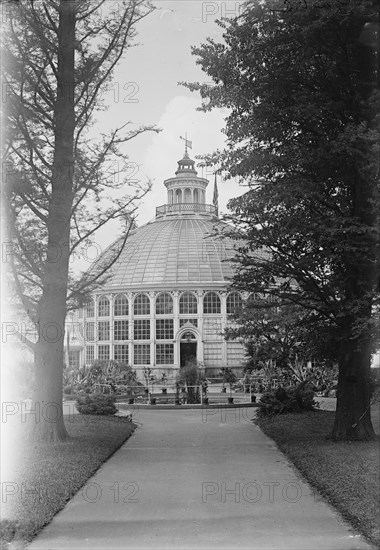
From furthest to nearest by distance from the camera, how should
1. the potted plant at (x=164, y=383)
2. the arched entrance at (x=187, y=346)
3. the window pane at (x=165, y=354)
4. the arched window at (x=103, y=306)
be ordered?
the arched window at (x=103, y=306)
the arched entrance at (x=187, y=346)
the window pane at (x=165, y=354)
the potted plant at (x=164, y=383)

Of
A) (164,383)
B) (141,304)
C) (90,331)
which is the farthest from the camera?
(90,331)

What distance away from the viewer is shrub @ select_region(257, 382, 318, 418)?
23.5 meters

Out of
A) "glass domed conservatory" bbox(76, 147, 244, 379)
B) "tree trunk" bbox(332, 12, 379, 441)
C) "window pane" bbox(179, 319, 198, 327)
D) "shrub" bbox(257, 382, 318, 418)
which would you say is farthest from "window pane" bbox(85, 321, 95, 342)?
"tree trunk" bbox(332, 12, 379, 441)

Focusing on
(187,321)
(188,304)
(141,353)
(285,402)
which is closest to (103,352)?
(141,353)

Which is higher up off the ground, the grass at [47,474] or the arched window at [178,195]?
the arched window at [178,195]

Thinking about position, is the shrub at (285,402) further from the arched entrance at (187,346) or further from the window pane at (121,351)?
the window pane at (121,351)

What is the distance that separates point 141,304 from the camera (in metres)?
71.2

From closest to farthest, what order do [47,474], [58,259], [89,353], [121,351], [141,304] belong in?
1. [47,474]
2. [58,259]
3. [141,304]
4. [121,351]
5. [89,353]

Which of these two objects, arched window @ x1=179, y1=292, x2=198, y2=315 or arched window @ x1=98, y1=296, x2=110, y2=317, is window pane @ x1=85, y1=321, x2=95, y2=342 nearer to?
arched window @ x1=98, y1=296, x2=110, y2=317

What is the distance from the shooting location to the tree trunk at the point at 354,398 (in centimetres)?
1530

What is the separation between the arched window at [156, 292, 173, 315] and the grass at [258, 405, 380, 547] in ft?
168

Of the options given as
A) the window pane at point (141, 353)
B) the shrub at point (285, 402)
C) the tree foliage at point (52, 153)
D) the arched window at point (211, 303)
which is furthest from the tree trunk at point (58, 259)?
the window pane at point (141, 353)

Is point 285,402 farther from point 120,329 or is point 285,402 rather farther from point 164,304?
point 120,329

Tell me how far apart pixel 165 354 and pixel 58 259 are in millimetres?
55007
